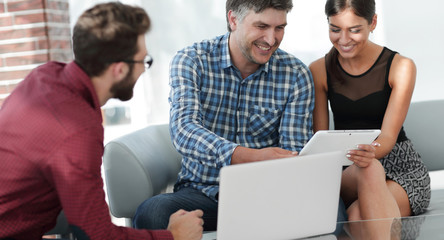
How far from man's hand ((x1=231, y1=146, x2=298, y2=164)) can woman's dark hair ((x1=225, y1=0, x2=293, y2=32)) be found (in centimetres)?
57

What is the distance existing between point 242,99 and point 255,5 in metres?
0.37

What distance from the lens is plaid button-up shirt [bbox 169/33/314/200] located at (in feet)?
6.75

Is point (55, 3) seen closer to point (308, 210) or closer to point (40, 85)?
point (40, 85)

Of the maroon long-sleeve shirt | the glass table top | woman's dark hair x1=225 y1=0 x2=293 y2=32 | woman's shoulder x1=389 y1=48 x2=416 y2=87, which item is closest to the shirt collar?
the maroon long-sleeve shirt

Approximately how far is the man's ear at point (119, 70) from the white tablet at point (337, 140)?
0.56 m

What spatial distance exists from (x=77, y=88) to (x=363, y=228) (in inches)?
34.1

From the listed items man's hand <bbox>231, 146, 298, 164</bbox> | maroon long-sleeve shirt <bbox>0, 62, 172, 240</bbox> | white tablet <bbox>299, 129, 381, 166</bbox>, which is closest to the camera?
maroon long-sleeve shirt <bbox>0, 62, 172, 240</bbox>

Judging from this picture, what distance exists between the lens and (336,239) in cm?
145

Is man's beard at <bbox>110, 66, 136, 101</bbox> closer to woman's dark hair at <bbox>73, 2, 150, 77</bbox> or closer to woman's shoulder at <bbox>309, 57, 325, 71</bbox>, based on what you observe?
woman's dark hair at <bbox>73, 2, 150, 77</bbox>

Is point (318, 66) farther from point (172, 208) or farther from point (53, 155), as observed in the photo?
point (53, 155)

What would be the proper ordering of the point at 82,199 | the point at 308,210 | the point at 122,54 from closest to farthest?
1. the point at 82,199
2. the point at 122,54
3. the point at 308,210

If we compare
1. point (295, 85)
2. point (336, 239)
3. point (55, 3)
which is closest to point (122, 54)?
point (336, 239)

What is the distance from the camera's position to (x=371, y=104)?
218 centimetres

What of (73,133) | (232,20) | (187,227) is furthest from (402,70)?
(73,133)
